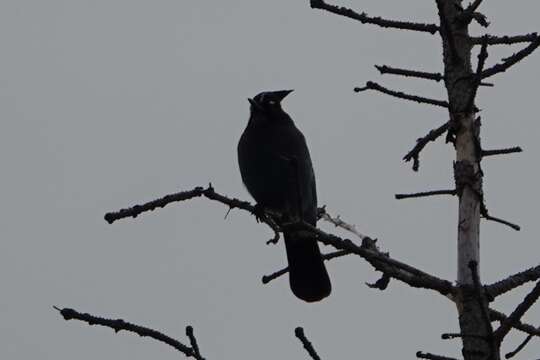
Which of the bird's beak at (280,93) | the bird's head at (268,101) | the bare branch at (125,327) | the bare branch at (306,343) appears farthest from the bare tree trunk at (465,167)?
the bird's beak at (280,93)

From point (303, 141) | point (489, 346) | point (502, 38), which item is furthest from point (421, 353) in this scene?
point (303, 141)

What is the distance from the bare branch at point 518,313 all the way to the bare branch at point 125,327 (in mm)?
959

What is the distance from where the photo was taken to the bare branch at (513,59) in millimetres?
3676

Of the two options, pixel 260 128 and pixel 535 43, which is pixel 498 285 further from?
pixel 260 128

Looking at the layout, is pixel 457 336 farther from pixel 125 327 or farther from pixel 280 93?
pixel 280 93

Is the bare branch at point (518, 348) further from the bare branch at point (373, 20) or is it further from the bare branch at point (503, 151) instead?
the bare branch at point (373, 20)

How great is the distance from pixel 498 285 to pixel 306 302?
3.23 meters

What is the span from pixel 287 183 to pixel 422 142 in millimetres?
2804

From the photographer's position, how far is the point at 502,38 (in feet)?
13.8

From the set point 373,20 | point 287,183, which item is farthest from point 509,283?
point 287,183

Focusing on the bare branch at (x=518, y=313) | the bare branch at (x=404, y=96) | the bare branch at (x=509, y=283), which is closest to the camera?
the bare branch at (x=518, y=313)

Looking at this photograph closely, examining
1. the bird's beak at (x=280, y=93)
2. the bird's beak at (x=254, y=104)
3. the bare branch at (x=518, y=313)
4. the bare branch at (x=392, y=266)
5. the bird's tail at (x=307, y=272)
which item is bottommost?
the bare branch at (x=518, y=313)

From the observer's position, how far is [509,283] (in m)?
3.70

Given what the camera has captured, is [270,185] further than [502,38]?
Yes
